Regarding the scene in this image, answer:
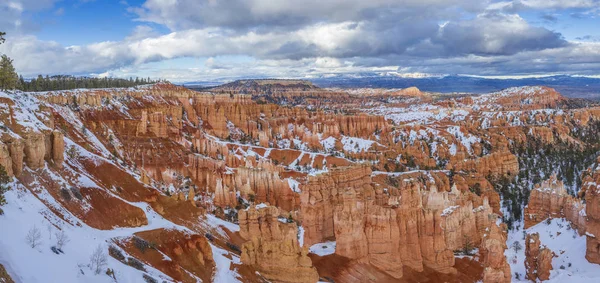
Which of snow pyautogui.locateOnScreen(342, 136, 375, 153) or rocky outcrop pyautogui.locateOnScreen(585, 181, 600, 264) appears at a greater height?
rocky outcrop pyautogui.locateOnScreen(585, 181, 600, 264)

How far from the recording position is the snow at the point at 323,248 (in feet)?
126

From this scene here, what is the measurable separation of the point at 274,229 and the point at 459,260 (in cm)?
1637

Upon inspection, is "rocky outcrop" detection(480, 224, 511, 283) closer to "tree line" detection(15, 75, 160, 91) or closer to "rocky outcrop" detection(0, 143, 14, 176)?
"rocky outcrop" detection(0, 143, 14, 176)

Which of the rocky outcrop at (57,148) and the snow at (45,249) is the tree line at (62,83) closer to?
the rocky outcrop at (57,148)

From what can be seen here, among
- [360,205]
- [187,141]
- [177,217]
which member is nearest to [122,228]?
[177,217]

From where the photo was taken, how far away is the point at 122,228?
99.4ft

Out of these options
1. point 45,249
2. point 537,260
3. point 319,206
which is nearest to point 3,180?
point 45,249

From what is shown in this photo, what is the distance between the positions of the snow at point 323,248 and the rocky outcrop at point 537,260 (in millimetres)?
14364

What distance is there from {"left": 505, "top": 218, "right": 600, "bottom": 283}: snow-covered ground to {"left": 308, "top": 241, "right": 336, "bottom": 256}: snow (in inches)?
533

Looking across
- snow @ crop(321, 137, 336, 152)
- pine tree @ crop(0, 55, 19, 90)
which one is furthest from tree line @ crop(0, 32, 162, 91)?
snow @ crop(321, 137, 336, 152)

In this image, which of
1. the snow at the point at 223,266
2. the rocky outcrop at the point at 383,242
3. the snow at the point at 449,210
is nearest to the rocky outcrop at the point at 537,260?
the snow at the point at 449,210

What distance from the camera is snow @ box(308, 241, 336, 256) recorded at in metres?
38.4

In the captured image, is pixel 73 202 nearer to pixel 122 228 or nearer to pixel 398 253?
pixel 122 228

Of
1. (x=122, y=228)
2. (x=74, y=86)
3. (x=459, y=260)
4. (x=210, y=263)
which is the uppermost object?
(x=74, y=86)
